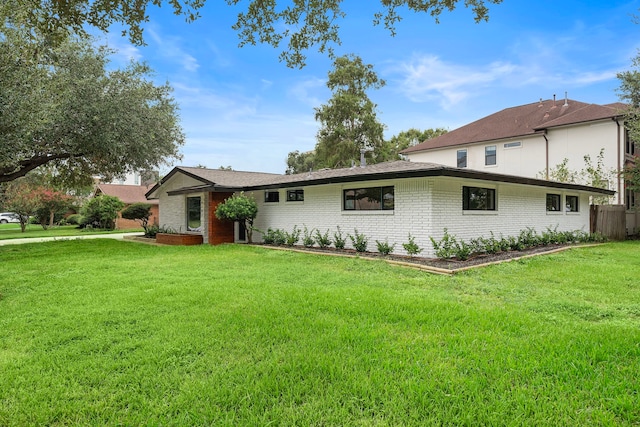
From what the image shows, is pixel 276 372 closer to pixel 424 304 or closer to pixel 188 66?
pixel 424 304

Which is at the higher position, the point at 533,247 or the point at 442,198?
the point at 442,198

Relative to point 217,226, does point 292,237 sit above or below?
below

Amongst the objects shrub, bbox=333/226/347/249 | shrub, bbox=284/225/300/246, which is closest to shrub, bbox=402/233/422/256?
shrub, bbox=333/226/347/249

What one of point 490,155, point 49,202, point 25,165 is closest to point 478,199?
point 490,155

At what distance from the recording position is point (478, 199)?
36.1 ft

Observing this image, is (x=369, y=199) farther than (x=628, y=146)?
No

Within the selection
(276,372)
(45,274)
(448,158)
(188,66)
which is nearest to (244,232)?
(188,66)

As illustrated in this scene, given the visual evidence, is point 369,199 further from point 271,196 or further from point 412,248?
point 271,196

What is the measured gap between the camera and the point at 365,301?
508 centimetres

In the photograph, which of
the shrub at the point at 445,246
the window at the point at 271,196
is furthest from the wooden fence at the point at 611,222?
the window at the point at 271,196

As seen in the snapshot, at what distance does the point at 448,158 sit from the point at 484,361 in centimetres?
2402

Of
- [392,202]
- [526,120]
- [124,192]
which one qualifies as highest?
[526,120]

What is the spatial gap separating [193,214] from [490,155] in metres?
18.4

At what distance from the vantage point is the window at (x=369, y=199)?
10.7 meters
